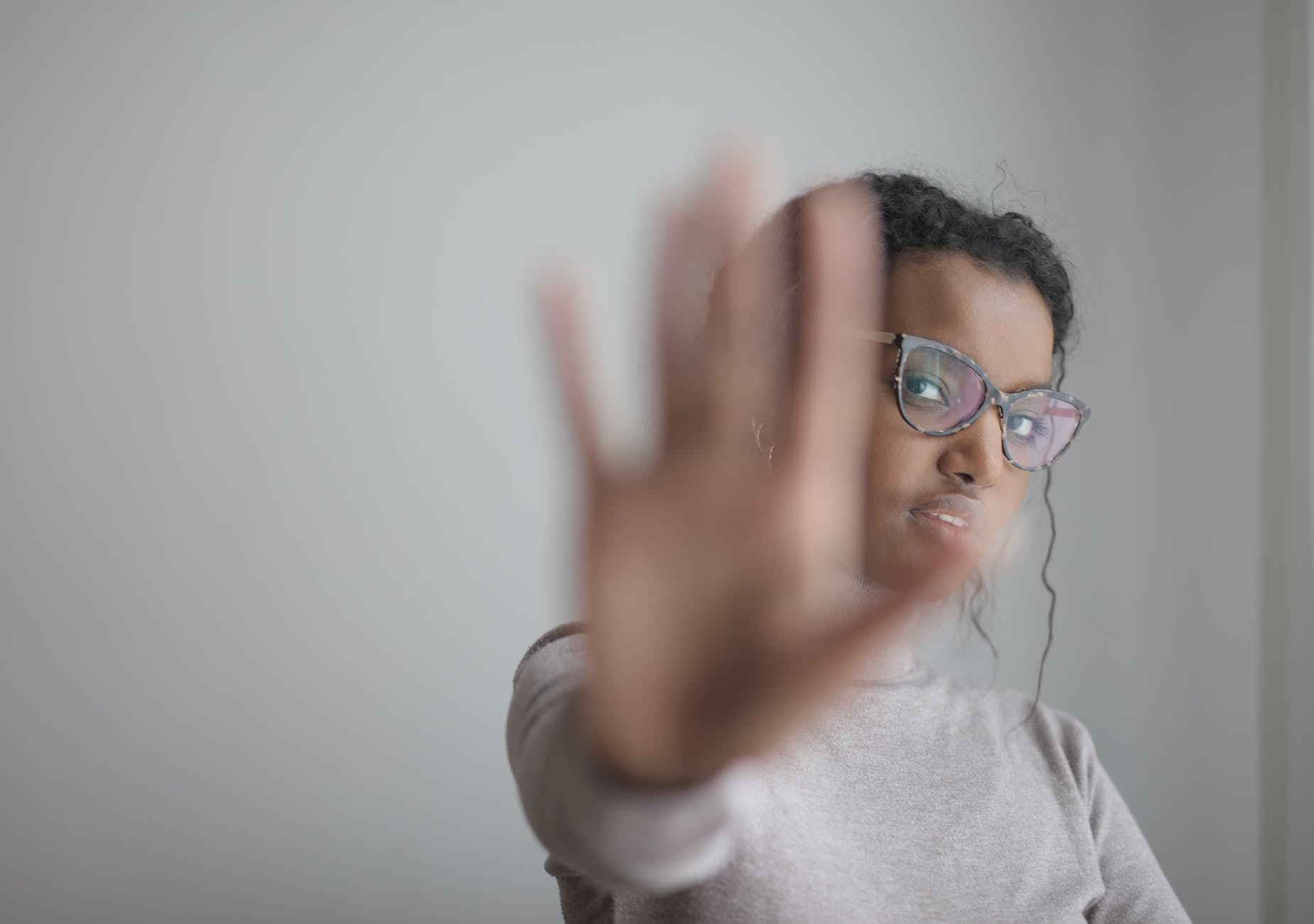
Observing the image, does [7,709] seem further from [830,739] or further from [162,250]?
[830,739]

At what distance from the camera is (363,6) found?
1.36m

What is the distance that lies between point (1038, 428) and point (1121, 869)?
455 mm

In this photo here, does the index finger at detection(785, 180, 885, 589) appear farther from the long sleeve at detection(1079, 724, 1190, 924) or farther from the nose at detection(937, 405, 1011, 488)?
the long sleeve at detection(1079, 724, 1190, 924)

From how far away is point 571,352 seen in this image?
34 centimetres

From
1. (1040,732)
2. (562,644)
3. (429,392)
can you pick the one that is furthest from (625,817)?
(429,392)

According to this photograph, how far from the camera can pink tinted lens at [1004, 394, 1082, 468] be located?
79 centimetres

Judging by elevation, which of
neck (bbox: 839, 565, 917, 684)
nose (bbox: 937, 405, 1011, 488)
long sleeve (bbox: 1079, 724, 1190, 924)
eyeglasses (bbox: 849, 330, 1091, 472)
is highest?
eyeglasses (bbox: 849, 330, 1091, 472)

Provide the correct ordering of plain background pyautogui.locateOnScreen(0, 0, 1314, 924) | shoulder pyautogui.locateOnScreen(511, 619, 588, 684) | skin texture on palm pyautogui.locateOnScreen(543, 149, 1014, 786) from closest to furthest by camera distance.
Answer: skin texture on palm pyautogui.locateOnScreen(543, 149, 1014, 786) → shoulder pyautogui.locateOnScreen(511, 619, 588, 684) → plain background pyautogui.locateOnScreen(0, 0, 1314, 924)

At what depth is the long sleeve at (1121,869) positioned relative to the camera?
0.89 meters

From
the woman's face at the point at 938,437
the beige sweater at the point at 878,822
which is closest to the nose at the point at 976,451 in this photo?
the woman's face at the point at 938,437

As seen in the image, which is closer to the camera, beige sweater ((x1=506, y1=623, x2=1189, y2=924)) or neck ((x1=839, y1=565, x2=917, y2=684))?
beige sweater ((x1=506, y1=623, x2=1189, y2=924))

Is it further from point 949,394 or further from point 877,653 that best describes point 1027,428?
point 877,653

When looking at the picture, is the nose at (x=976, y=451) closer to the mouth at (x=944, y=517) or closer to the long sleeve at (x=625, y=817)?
the mouth at (x=944, y=517)

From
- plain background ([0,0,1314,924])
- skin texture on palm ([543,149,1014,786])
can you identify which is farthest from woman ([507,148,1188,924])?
plain background ([0,0,1314,924])
